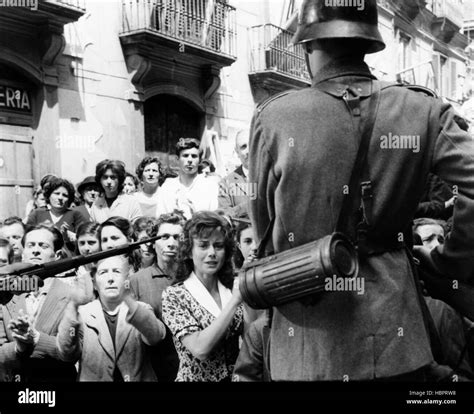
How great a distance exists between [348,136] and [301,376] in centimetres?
68

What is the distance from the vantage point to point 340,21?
217 centimetres

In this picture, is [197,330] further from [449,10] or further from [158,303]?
[449,10]

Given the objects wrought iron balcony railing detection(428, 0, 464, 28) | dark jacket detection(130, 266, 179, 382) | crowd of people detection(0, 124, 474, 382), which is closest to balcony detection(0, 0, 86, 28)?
crowd of people detection(0, 124, 474, 382)

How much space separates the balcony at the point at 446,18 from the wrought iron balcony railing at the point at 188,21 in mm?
10353

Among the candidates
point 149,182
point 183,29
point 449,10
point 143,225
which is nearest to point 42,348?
point 143,225

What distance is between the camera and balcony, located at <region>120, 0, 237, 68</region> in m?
10.7

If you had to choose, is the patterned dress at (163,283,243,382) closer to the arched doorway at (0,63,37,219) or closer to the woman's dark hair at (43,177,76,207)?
the woman's dark hair at (43,177,76,207)

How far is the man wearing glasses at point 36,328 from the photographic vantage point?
3.46 m

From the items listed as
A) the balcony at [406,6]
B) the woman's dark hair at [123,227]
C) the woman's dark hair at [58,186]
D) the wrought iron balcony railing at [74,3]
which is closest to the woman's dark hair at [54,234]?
the woman's dark hair at [123,227]

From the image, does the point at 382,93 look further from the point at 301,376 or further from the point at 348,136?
the point at 301,376

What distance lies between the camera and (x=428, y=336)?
2.18m

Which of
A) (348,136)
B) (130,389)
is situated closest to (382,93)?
(348,136)

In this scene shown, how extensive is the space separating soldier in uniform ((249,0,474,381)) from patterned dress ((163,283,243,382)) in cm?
97

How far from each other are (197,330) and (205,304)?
0.50 feet
